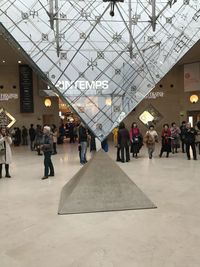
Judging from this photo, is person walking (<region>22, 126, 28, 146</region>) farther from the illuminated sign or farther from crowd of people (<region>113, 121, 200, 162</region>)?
crowd of people (<region>113, 121, 200, 162</region>)

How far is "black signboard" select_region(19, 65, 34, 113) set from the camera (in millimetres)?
21234

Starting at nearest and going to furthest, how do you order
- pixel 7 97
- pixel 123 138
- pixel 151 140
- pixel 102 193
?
pixel 102 193
pixel 123 138
pixel 151 140
pixel 7 97

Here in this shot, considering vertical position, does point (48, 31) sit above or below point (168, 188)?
above

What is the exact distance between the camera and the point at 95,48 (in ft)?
20.3

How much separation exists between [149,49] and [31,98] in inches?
592

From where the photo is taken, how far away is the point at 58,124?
22641 mm

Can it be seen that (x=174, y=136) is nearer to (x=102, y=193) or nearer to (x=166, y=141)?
(x=166, y=141)

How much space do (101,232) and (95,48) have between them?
3.44 metres

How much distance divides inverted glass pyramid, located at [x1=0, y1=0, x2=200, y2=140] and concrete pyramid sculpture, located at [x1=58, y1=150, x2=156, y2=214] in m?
0.72

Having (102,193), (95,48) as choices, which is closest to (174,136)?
(95,48)

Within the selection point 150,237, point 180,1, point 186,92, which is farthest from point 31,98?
point 150,237

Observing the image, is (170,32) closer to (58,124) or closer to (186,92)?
(186,92)

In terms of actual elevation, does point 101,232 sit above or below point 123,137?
below

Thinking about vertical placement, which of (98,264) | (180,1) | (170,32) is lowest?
(98,264)
